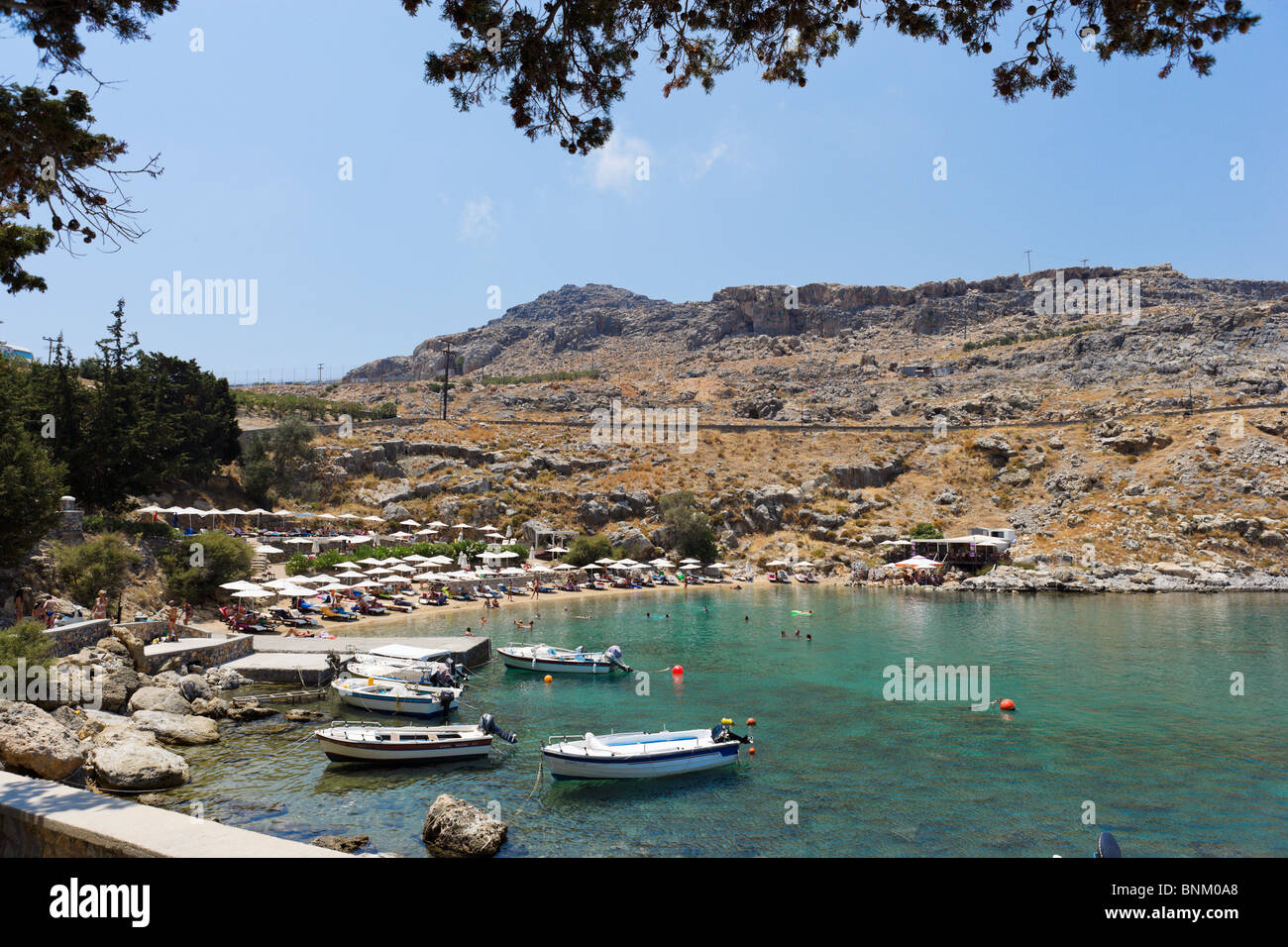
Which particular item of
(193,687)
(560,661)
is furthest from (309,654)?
(560,661)

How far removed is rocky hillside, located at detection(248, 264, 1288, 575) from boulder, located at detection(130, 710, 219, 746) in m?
47.5

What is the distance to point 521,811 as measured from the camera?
651 inches

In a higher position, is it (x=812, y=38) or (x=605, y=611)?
(x=812, y=38)

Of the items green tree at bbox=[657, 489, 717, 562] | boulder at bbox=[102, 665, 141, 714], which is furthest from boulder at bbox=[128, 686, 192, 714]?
green tree at bbox=[657, 489, 717, 562]

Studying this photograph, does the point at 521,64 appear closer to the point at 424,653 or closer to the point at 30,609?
the point at 424,653

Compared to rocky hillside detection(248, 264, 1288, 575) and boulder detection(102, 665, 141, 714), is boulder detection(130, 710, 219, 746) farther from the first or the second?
rocky hillside detection(248, 264, 1288, 575)

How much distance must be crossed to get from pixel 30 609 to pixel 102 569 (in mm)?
3605

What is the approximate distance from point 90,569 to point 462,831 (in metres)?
22.8

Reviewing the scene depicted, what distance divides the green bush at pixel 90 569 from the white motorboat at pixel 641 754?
20568mm

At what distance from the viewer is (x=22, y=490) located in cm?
2333

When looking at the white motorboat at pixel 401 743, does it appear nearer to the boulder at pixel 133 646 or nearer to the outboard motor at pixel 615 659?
the boulder at pixel 133 646

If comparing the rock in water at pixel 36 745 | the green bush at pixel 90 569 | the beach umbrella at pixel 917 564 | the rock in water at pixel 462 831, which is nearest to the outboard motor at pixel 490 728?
the rock in water at pixel 462 831

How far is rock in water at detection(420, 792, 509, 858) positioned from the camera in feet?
45.9

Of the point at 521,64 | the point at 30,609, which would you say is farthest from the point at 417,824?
the point at 30,609
